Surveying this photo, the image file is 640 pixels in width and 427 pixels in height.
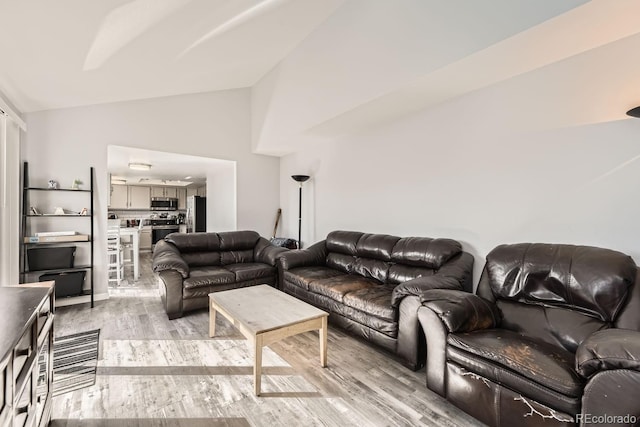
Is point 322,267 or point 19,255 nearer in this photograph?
point 19,255

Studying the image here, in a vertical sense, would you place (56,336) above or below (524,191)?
below

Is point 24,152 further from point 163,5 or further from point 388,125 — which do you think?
point 388,125

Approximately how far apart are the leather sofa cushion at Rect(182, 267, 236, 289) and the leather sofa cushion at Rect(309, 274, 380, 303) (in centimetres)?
112

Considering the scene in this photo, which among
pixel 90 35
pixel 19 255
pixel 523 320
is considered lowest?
pixel 523 320

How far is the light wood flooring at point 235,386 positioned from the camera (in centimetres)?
178

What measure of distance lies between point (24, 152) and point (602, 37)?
18.7ft

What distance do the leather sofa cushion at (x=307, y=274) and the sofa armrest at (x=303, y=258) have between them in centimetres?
8

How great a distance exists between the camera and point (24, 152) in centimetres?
354

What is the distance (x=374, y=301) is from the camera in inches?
102

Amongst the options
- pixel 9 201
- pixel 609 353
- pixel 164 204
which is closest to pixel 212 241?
pixel 9 201

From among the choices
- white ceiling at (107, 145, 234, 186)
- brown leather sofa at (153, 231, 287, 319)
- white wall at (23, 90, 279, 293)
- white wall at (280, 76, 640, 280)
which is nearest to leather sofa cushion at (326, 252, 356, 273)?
white wall at (280, 76, 640, 280)

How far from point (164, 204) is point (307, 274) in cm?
770

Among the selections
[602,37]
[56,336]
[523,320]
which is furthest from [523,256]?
[56,336]

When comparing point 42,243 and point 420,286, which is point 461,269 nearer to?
point 420,286
